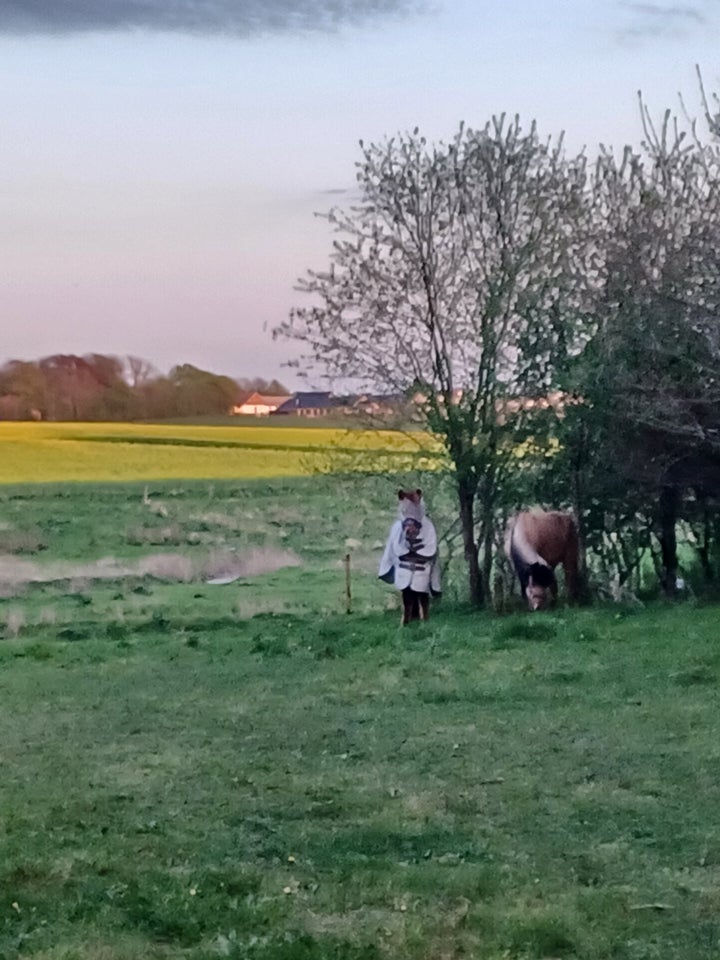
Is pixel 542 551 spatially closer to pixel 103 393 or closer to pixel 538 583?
pixel 538 583

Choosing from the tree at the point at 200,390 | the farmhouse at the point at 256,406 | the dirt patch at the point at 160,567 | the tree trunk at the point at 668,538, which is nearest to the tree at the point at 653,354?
the tree trunk at the point at 668,538

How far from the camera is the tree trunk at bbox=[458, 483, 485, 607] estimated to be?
55.4 feet

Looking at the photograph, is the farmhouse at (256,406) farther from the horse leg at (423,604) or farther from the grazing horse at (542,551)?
the horse leg at (423,604)

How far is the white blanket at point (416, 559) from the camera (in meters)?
15.1

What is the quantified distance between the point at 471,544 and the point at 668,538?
8.43ft

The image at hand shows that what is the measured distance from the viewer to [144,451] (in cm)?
4512

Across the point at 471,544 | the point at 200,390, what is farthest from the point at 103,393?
the point at 471,544

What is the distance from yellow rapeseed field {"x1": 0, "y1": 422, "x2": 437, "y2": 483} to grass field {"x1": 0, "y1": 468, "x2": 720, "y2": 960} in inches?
768

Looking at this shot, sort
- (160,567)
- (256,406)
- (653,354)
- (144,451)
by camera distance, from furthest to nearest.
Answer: (256,406)
(144,451)
(160,567)
(653,354)

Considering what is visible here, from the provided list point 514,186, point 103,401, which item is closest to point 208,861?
point 514,186

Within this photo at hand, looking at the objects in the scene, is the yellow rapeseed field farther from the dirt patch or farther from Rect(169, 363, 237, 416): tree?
the dirt patch

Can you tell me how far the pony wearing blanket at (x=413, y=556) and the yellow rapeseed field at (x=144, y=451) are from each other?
662 inches

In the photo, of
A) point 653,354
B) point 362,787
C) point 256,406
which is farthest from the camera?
point 256,406

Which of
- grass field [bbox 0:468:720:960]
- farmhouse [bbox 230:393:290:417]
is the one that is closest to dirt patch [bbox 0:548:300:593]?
grass field [bbox 0:468:720:960]
